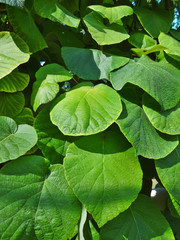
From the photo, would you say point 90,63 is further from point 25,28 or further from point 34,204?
point 34,204

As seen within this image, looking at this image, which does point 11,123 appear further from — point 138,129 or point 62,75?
point 138,129

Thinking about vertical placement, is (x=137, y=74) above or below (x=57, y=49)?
above

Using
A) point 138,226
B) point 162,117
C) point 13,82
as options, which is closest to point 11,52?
point 13,82

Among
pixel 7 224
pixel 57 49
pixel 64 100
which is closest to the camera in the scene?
pixel 7 224

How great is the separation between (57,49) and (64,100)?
1.32ft

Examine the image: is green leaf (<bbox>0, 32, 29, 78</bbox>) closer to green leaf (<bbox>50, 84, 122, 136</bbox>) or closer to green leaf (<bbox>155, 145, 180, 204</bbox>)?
green leaf (<bbox>50, 84, 122, 136</bbox>)

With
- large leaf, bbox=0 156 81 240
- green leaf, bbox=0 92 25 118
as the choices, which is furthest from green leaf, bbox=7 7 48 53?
large leaf, bbox=0 156 81 240

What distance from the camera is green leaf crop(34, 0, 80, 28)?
0.80 meters

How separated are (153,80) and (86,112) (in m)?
0.20

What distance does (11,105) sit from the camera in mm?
815

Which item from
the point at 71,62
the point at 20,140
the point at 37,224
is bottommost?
the point at 37,224

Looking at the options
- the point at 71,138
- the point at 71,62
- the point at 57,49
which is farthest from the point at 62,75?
the point at 57,49

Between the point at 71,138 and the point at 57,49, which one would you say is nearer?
the point at 71,138

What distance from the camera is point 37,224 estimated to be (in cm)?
62
